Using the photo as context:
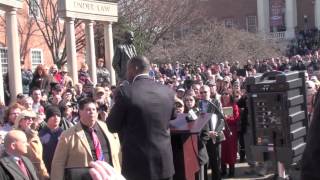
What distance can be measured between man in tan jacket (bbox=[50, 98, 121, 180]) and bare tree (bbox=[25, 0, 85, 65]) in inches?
999

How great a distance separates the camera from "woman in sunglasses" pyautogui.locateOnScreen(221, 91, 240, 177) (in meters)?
10.8

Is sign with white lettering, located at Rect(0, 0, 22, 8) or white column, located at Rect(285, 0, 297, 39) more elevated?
white column, located at Rect(285, 0, 297, 39)

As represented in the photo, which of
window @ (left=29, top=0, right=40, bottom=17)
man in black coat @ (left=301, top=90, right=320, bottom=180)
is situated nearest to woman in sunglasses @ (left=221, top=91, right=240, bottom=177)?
man in black coat @ (left=301, top=90, right=320, bottom=180)

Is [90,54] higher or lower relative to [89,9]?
lower

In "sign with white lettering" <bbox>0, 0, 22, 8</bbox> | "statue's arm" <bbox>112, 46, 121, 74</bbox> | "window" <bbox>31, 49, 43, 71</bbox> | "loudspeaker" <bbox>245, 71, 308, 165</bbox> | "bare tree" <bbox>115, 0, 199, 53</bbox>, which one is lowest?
"loudspeaker" <bbox>245, 71, 308, 165</bbox>

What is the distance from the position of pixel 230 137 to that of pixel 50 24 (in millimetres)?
22960

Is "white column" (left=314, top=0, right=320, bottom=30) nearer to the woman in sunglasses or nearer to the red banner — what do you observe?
the red banner

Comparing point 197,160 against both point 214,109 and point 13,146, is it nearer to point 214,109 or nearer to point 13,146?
point 214,109

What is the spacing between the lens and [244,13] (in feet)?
212

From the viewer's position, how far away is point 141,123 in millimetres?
5391

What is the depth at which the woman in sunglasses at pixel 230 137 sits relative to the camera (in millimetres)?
10812

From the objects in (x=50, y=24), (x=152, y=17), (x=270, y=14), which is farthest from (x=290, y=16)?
(x=50, y=24)

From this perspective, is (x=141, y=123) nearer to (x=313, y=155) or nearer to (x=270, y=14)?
(x=313, y=155)

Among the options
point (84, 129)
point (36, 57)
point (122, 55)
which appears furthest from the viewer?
point (36, 57)
